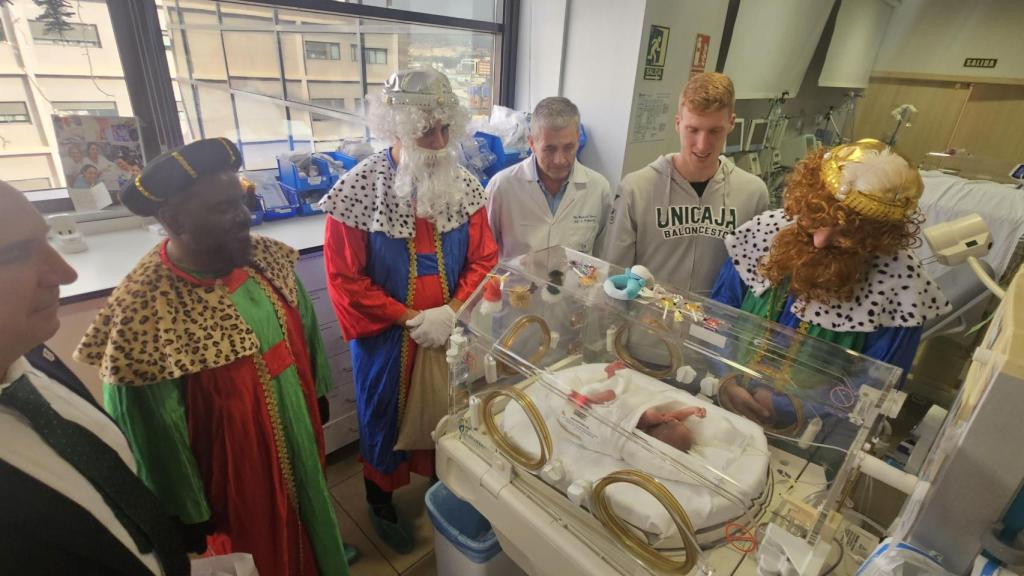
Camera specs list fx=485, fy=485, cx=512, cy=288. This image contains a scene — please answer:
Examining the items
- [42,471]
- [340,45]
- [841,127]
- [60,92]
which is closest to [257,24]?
[340,45]

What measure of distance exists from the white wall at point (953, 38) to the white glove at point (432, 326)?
5466 millimetres

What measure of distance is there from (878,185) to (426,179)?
122 cm

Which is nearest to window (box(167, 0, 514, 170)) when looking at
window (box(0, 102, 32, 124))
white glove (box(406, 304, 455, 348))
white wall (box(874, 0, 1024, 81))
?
window (box(0, 102, 32, 124))

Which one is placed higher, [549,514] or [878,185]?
[878,185]

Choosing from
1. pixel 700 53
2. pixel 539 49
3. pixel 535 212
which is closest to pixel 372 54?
pixel 539 49

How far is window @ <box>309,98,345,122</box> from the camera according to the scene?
259cm

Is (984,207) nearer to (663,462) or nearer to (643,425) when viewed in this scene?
(643,425)

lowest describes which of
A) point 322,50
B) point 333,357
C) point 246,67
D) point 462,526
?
point 462,526

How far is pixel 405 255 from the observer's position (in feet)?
5.35

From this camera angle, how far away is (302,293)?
4.57 ft

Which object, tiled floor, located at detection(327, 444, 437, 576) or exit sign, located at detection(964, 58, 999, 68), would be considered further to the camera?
exit sign, located at detection(964, 58, 999, 68)

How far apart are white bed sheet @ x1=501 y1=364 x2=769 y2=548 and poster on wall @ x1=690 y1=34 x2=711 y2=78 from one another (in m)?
2.71

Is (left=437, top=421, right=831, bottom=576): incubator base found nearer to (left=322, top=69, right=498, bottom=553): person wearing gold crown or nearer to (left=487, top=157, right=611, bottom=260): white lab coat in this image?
(left=322, top=69, right=498, bottom=553): person wearing gold crown

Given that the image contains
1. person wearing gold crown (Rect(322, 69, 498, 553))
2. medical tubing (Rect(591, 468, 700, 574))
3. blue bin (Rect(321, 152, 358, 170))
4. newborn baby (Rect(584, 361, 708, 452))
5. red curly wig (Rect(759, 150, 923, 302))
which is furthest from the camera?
blue bin (Rect(321, 152, 358, 170))
